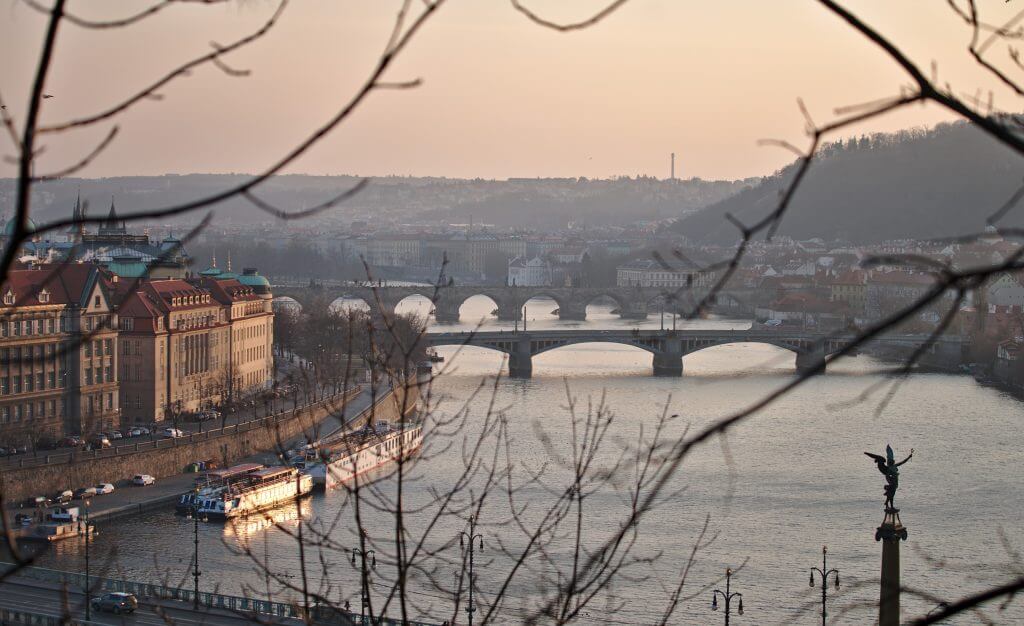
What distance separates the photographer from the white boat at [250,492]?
852cm

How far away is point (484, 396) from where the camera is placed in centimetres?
1354

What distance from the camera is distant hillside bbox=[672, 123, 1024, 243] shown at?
35.1 m

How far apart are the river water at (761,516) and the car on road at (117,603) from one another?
0.67ft

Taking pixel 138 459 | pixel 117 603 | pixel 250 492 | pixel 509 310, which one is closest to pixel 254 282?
pixel 138 459

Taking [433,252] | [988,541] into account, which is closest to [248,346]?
[988,541]

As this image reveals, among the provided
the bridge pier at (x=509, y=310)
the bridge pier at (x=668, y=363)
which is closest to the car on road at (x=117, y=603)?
the bridge pier at (x=668, y=363)

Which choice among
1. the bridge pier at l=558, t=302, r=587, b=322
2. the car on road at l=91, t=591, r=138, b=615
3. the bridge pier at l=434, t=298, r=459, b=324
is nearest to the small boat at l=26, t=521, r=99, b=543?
the car on road at l=91, t=591, r=138, b=615

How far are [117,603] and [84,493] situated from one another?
8.51ft

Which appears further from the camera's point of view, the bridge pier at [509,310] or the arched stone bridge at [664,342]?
the bridge pier at [509,310]

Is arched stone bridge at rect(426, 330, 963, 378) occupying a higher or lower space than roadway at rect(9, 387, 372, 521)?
higher

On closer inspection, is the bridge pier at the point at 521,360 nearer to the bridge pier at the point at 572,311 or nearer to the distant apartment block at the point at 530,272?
the bridge pier at the point at 572,311

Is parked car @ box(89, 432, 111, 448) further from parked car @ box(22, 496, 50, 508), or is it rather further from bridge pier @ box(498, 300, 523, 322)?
bridge pier @ box(498, 300, 523, 322)

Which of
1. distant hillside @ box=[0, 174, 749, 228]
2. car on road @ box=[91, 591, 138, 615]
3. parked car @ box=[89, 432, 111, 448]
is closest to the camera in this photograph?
car on road @ box=[91, 591, 138, 615]

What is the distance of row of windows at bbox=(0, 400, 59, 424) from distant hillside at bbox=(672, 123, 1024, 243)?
83.5 ft
